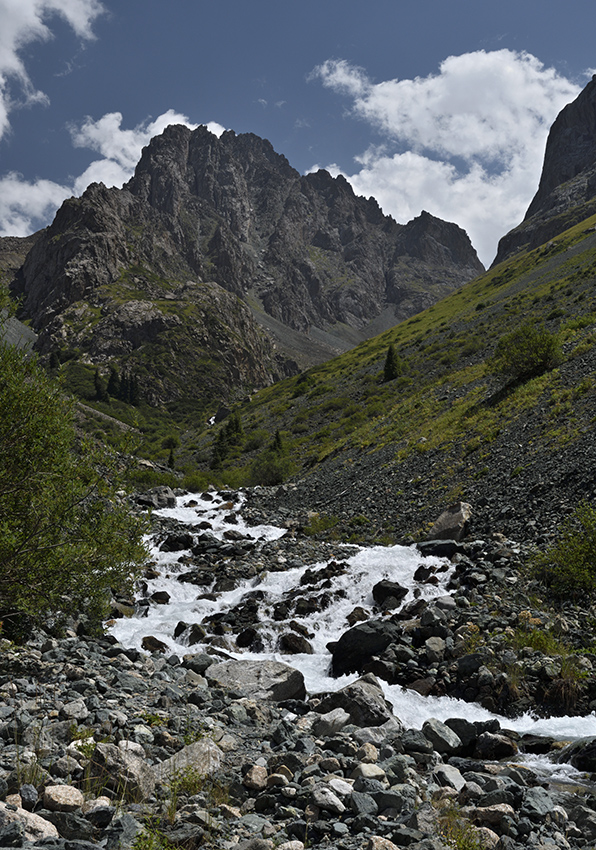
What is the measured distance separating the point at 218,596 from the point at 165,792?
49.4 ft

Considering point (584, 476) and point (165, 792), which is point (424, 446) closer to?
point (584, 476)

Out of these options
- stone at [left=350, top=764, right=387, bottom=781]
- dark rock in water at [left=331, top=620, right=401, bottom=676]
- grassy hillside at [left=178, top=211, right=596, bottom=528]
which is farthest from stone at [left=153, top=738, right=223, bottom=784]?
grassy hillside at [left=178, top=211, right=596, bottom=528]

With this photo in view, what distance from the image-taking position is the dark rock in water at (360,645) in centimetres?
1439

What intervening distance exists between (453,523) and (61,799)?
60.6ft

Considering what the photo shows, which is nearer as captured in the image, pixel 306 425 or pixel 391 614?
pixel 391 614

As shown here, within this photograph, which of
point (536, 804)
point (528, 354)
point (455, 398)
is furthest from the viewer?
point (455, 398)

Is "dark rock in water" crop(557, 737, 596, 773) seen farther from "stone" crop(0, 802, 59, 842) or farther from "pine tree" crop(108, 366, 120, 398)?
"pine tree" crop(108, 366, 120, 398)

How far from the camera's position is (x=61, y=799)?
5625 millimetres

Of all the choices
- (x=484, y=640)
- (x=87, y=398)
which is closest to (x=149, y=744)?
(x=484, y=640)

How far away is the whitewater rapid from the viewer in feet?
36.7

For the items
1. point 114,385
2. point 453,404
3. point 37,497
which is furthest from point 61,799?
point 114,385

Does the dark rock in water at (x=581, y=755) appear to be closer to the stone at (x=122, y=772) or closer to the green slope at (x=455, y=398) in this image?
the stone at (x=122, y=772)

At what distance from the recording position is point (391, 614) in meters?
17.1

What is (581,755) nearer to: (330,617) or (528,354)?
(330,617)
